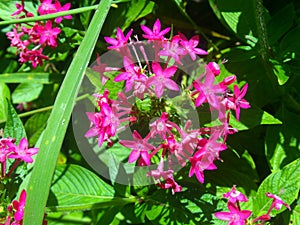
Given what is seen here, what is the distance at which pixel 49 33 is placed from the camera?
62.1 inches

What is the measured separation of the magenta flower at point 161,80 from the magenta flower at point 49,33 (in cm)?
55

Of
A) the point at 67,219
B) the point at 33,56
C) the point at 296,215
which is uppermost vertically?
the point at 33,56

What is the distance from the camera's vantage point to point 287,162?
1424 mm

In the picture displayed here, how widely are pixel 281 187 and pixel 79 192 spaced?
0.56 m

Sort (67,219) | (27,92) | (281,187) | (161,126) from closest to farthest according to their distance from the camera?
1. (161,126)
2. (281,187)
3. (67,219)
4. (27,92)

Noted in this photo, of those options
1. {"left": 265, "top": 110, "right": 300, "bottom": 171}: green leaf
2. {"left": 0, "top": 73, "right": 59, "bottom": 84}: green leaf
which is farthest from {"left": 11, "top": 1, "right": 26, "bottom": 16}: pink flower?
{"left": 265, "top": 110, "right": 300, "bottom": 171}: green leaf

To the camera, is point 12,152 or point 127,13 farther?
point 127,13

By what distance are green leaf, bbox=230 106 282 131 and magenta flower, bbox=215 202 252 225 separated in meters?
0.21

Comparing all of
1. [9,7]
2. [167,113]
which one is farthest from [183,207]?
[9,7]

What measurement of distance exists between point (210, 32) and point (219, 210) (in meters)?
0.80

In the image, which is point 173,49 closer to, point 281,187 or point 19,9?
point 281,187

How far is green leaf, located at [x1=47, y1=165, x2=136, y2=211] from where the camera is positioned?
4.46 feet

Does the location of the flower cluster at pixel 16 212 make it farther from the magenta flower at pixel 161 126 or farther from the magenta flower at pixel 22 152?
the magenta flower at pixel 161 126

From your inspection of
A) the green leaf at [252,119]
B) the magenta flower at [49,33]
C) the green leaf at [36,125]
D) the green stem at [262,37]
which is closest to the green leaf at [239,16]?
the green stem at [262,37]
